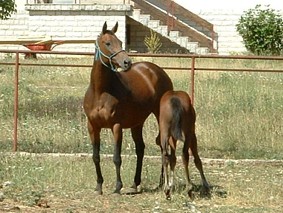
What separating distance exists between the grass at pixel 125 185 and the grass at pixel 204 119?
0.94m

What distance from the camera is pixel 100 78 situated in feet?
39.0

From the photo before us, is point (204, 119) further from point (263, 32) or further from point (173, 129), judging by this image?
point (263, 32)

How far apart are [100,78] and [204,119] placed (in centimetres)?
519

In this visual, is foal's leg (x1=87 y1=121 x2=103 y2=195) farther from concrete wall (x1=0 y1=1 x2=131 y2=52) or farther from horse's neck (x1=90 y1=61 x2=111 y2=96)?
concrete wall (x1=0 y1=1 x2=131 y2=52)

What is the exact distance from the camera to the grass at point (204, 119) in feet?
52.0

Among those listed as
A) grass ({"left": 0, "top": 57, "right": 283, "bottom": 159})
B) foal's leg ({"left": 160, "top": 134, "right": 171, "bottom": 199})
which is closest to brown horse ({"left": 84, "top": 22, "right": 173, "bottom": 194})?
foal's leg ({"left": 160, "top": 134, "right": 171, "bottom": 199})

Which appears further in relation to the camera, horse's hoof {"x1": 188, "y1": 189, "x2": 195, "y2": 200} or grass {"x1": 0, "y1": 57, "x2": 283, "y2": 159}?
grass {"x1": 0, "y1": 57, "x2": 283, "y2": 159}

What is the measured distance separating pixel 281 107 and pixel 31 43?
46.2 ft

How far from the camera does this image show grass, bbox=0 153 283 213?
11062 mm

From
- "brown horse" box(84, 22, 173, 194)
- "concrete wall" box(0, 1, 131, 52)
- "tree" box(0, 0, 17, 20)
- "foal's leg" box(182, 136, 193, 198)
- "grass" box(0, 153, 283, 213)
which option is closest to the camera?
"grass" box(0, 153, 283, 213)

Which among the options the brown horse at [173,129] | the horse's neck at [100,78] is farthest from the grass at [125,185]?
the horse's neck at [100,78]

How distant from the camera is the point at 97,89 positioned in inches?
468

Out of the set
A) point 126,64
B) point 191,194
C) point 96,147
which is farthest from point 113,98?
point 191,194

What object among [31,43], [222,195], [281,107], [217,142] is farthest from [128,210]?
[31,43]
